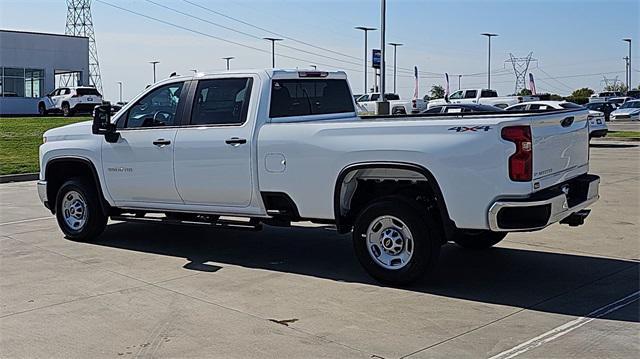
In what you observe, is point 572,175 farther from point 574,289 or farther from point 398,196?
point 398,196

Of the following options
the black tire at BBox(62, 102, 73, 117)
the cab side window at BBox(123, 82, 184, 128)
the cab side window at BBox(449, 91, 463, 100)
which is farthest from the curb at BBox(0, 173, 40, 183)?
the cab side window at BBox(449, 91, 463, 100)

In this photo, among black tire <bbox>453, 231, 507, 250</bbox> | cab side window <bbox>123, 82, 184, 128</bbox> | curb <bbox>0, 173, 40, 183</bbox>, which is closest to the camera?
black tire <bbox>453, 231, 507, 250</bbox>

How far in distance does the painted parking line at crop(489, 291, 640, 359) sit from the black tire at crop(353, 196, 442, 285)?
1430 mm

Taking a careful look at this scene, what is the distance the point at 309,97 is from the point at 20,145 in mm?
16678

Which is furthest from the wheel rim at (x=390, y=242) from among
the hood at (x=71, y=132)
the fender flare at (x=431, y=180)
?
the hood at (x=71, y=132)

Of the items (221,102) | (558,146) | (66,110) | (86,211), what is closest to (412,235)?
(558,146)

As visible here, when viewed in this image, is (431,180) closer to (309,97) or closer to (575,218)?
(575,218)

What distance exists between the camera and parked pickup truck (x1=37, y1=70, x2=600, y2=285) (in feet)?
Result: 21.1

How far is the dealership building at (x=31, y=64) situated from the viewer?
51.1m

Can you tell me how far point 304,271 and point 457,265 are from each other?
1563 millimetres

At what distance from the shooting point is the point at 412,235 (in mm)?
6848

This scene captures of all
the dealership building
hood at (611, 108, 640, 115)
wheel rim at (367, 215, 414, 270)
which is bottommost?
wheel rim at (367, 215, 414, 270)

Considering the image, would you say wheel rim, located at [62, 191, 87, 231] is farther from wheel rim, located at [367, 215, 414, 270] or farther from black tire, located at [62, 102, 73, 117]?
black tire, located at [62, 102, 73, 117]

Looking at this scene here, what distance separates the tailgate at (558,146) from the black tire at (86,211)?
5302mm
